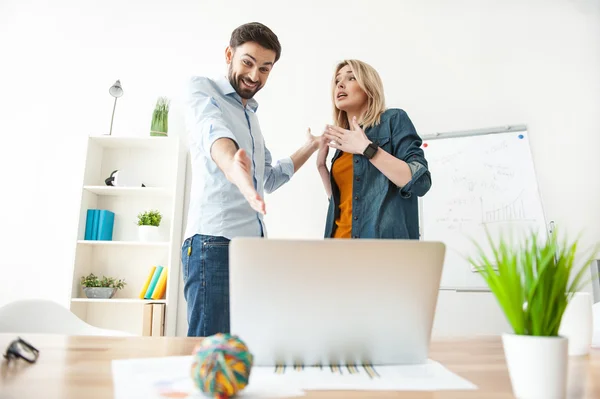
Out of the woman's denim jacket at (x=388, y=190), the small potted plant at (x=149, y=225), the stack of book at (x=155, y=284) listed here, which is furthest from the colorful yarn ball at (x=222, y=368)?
the small potted plant at (x=149, y=225)

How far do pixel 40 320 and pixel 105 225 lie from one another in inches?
66.4

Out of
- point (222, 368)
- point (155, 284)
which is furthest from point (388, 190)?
Answer: point (155, 284)

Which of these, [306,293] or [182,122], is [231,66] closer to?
[306,293]

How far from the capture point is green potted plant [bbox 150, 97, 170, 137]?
10.5ft

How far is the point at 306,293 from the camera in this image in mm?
617

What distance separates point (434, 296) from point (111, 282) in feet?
9.39

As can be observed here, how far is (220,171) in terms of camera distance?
5.06 feet

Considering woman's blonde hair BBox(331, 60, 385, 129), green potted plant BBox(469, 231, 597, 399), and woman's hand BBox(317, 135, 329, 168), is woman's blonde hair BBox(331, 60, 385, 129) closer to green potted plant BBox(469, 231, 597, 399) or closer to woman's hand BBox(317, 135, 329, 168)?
woman's hand BBox(317, 135, 329, 168)

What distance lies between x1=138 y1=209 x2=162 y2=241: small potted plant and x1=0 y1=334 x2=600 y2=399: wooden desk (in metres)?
2.10

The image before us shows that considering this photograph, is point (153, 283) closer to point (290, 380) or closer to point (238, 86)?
point (238, 86)

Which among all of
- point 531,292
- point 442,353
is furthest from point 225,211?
point 531,292

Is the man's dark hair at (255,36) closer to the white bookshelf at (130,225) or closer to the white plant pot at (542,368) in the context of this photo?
the white plant pot at (542,368)

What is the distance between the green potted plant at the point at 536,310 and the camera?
1.68ft

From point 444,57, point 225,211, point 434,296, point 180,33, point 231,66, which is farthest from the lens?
point 180,33
